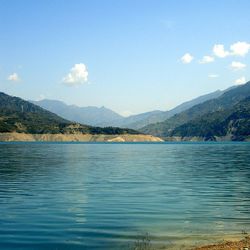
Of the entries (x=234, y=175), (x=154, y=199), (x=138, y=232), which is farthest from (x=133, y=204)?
(x=234, y=175)

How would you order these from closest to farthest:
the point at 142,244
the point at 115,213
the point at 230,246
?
1. the point at 230,246
2. the point at 142,244
3. the point at 115,213

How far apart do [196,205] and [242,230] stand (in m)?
11.9

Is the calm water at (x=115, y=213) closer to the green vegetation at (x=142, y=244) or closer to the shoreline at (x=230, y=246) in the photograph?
the green vegetation at (x=142, y=244)

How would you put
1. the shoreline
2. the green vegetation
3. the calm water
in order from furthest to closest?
the calm water
the green vegetation
the shoreline

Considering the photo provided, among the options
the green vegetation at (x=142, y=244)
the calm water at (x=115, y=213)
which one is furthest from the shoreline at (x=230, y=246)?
the green vegetation at (x=142, y=244)

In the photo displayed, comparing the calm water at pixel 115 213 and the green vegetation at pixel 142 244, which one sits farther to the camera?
A: the calm water at pixel 115 213

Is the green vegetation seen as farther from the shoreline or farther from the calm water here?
the shoreline

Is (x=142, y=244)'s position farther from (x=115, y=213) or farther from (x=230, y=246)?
(x=115, y=213)

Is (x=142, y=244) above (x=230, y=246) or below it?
below

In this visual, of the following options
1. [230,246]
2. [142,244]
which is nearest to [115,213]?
[142,244]

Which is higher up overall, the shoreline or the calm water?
the shoreline

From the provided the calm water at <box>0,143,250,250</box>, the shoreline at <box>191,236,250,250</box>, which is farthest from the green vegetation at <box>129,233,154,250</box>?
the shoreline at <box>191,236,250,250</box>

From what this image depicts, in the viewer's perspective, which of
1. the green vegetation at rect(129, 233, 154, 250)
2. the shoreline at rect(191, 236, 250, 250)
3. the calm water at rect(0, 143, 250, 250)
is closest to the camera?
the shoreline at rect(191, 236, 250, 250)

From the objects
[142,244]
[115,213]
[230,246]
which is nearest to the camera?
[230,246]
